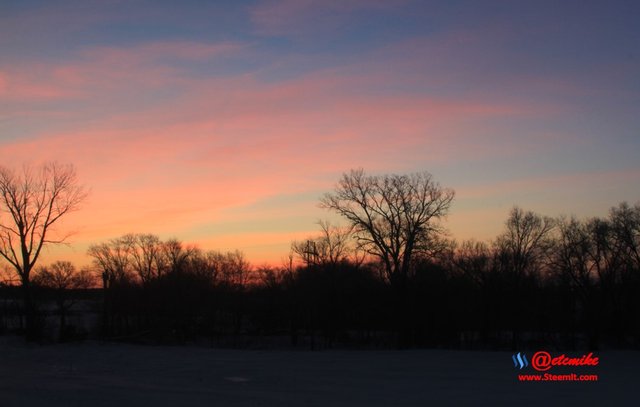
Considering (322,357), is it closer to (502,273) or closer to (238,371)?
(238,371)

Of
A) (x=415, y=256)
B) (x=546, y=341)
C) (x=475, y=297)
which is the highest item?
(x=415, y=256)

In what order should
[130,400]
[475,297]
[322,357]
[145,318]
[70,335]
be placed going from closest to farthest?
[130,400], [322,357], [70,335], [475,297], [145,318]

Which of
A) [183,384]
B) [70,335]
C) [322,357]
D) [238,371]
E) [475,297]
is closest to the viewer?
[183,384]

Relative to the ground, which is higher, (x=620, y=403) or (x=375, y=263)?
(x=375, y=263)

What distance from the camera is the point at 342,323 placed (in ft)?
182

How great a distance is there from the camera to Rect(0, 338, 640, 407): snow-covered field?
1772 cm

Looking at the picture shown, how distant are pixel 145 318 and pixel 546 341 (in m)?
35.3

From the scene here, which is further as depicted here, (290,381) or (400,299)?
(400,299)

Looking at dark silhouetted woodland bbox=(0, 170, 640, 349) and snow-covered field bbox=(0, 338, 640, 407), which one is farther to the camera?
dark silhouetted woodland bbox=(0, 170, 640, 349)

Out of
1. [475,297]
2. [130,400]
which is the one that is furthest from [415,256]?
[130,400]

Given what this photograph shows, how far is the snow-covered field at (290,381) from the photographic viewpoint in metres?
17.7

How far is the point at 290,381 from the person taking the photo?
75.3ft

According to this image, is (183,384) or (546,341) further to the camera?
(546,341)

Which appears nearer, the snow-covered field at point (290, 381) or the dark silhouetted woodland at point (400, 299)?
the snow-covered field at point (290, 381)
